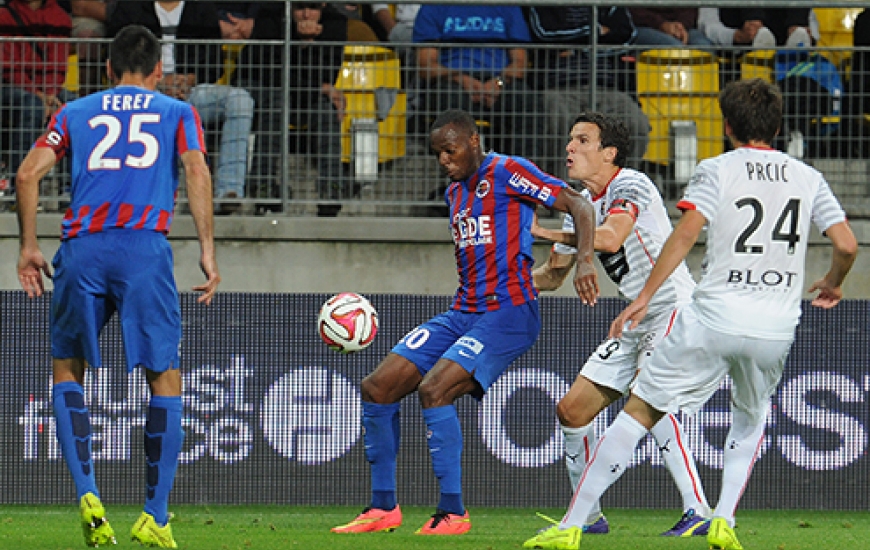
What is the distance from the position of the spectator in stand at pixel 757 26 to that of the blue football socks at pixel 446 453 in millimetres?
6045

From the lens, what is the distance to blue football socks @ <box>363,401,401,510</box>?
8.26 meters

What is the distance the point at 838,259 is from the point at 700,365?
0.88 metres

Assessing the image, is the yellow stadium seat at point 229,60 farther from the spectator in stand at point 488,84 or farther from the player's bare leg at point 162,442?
the player's bare leg at point 162,442

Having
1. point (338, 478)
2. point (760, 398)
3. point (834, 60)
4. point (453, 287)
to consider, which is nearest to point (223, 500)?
point (338, 478)

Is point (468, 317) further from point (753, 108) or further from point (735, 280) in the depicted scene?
point (753, 108)

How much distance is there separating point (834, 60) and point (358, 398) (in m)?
5.06

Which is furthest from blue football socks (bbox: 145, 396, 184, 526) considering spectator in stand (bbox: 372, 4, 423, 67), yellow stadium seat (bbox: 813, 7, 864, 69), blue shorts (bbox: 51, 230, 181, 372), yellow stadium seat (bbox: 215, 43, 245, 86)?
yellow stadium seat (bbox: 813, 7, 864, 69)

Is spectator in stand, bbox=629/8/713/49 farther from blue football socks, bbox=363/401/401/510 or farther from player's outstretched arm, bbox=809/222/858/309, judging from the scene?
player's outstretched arm, bbox=809/222/858/309

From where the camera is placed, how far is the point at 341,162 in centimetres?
1178

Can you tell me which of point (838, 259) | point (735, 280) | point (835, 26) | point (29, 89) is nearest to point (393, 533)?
point (735, 280)

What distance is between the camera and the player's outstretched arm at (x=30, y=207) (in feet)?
22.4

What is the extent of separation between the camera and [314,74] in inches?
471

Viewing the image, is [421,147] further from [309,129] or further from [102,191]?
[102,191]

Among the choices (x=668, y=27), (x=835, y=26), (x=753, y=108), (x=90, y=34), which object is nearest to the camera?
(x=753, y=108)
